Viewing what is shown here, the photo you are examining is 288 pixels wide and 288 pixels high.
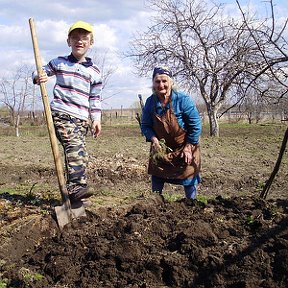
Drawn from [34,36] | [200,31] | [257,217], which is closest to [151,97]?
[34,36]

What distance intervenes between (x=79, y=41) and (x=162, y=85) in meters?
0.98

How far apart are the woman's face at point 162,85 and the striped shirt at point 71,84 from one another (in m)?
0.69

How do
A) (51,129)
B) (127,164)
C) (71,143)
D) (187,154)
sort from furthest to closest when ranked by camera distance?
(127,164) → (187,154) → (71,143) → (51,129)

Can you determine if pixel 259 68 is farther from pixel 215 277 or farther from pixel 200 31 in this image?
pixel 200 31

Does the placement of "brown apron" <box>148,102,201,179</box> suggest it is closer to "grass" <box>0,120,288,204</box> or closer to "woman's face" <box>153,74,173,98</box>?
"woman's face" <box>153,74,173,98</box>

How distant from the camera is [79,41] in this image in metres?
5.05

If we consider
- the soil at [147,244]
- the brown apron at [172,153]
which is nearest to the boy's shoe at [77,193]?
the soil at [147,244]

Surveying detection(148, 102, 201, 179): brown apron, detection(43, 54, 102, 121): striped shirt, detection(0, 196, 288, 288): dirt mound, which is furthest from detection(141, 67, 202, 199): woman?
detection(43, 54, 102, 121): striped shirt

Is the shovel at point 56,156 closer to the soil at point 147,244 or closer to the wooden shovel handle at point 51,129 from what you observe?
the wooden shovel handle at point 51,129

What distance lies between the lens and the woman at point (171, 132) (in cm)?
521

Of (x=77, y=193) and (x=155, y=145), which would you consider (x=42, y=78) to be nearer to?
(x=77, y=193)

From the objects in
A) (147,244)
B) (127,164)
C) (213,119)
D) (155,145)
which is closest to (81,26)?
(155,145)

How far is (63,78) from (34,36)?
516 mm

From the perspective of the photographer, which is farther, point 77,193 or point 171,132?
point 171,132
